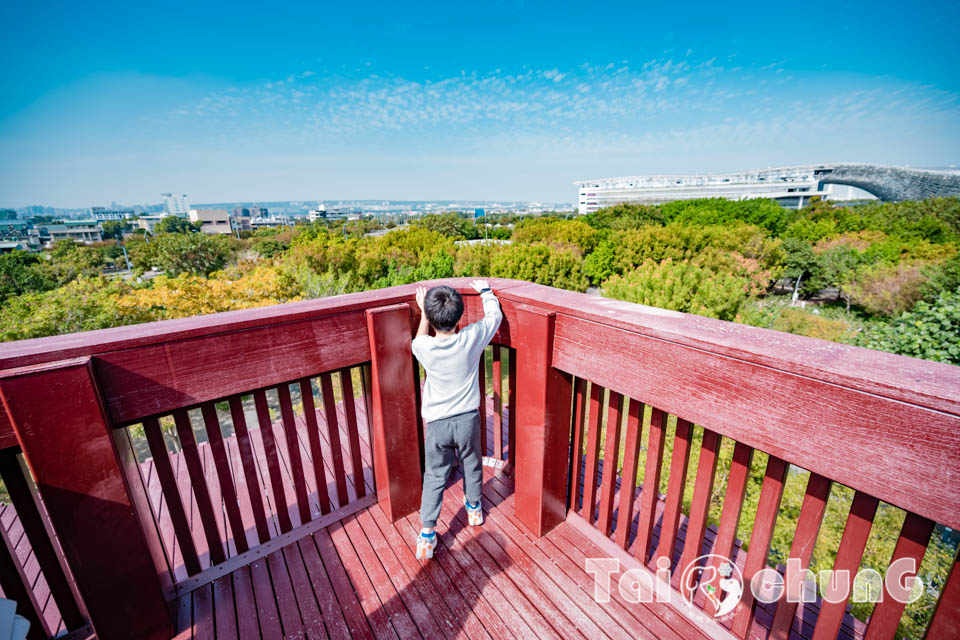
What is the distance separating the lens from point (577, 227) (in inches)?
1122

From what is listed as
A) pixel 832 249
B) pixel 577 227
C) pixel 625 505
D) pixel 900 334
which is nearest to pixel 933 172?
pixel 832 249

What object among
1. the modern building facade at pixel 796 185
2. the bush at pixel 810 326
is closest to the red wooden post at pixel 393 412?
the bush at pixel 810 326

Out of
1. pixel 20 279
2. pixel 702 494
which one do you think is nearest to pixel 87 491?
pixel 702 494

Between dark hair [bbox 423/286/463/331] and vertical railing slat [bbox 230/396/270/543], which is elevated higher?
dark hair [bbox 423/286/463/331]

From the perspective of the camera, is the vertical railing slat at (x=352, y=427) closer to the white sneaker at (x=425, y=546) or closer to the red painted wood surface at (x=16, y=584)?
the white sneaker at (x=425, y=546)

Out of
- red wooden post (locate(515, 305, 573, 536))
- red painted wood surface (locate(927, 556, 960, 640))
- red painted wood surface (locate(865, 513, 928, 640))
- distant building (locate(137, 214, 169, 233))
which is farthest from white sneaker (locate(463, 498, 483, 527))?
distant building (locate(137, 214, 169, 233))

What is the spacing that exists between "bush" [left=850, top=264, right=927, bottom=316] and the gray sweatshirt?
18387mm

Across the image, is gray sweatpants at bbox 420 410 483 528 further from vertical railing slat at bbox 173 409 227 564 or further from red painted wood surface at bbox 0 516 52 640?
red painted wood surface at bbox 0 516 52 640

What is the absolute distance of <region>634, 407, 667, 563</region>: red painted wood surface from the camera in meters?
1.47

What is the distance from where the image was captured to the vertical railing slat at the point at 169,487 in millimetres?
1418

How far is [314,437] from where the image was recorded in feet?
6.06

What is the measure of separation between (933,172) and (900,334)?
259ft

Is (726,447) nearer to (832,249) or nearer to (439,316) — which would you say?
(439,316)

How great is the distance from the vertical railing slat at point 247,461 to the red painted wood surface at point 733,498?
1690 mm
